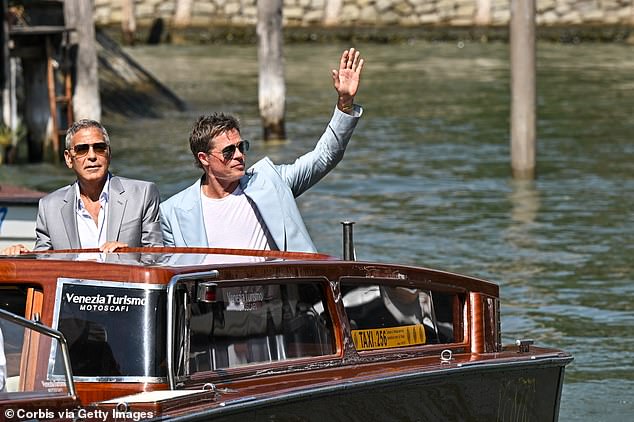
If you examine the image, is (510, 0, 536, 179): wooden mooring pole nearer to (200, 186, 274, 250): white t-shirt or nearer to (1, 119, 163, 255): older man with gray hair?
(200, 186, 274, 250): white t-shirt

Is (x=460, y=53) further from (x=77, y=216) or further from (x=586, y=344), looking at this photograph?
(x=77, y=216)

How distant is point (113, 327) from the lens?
520cm

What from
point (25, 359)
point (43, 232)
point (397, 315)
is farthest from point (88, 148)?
point (397, 315)

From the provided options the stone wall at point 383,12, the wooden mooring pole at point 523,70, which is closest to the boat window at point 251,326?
the wooden mooring pole at point 523,70

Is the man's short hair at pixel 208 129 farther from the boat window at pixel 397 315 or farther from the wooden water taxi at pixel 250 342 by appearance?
the boat window at pixel 397 315

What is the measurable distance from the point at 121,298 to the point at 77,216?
1.13 meters

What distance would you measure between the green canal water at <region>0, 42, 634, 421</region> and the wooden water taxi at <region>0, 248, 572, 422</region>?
8.67 feet

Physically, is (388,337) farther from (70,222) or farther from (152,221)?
(70,222)

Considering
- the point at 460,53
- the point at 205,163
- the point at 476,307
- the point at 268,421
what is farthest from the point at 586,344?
the point at 460,53

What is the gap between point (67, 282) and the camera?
5285 millimetres

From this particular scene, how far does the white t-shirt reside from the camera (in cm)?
633

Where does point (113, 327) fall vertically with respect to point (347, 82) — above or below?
below

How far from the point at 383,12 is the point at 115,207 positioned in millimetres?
36521

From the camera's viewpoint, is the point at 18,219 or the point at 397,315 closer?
the point at 397,315
